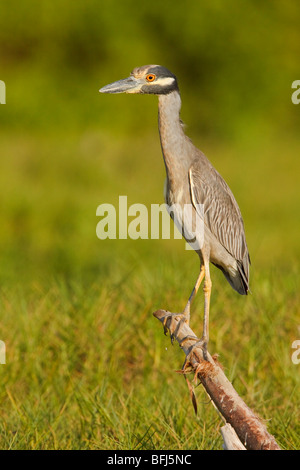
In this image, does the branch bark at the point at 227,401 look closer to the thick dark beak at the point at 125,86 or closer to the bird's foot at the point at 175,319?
the bird's foot at the point at 175,319

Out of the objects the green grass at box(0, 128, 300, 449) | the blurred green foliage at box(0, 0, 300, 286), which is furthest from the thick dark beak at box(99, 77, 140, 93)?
the blurred green foliage at box(0, 0, 300, 286)

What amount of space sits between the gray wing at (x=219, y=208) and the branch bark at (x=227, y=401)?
0.36m

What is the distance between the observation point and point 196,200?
8.16 feet

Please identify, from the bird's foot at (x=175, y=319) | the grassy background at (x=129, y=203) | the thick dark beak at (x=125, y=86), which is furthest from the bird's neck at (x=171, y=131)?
the grassy background at (x=129, y=203)

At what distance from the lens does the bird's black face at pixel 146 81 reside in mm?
2131

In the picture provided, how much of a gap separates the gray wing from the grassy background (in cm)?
66

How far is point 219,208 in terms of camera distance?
8.73ft

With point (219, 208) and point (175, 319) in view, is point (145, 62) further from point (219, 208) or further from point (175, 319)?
point (175, 319)

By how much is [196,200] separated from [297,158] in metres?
7.44

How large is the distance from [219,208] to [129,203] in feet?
15.2

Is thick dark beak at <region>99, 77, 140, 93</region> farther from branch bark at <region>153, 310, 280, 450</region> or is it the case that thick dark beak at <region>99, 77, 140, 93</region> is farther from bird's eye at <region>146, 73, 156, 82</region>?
branch bark at <region>153, 310, 280, 450</region>

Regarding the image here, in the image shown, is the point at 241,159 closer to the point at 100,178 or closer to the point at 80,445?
the point at 100,178

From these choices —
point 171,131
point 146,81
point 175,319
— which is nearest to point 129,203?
point 175,319

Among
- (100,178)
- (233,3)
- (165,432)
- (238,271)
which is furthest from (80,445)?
(233,3)
